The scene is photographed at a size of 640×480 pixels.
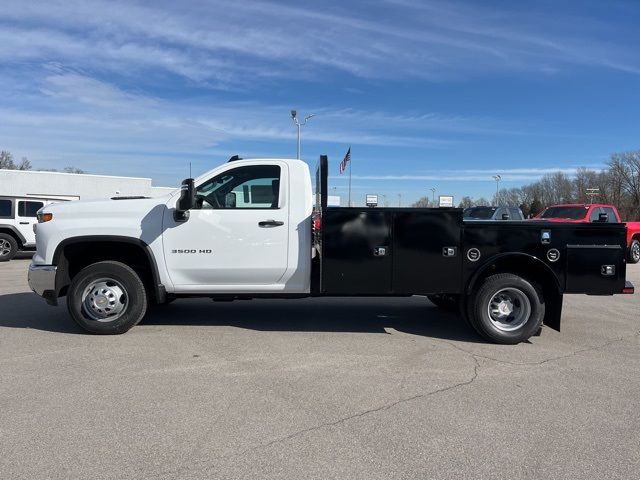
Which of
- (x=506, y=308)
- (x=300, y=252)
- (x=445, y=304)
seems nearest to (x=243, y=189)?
(x=300, y=252)

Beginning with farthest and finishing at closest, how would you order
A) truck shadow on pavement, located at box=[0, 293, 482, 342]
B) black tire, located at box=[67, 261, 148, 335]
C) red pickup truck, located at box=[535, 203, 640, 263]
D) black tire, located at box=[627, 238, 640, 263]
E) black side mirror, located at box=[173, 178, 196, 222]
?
black tire, located at box=[627, 238, 640, 263] < red pickup truck, located at box=[535, 203, 640, 263] < truck shadow on pavement, located at box=[0, 293, 482, 342] < black tire, located at box=[67, 261, 148, 335] < black side mirror, located at box=[173, 178, 196, 222]

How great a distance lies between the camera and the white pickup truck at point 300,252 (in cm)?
593

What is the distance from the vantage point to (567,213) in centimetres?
1580

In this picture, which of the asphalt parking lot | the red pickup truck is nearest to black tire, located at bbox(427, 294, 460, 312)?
the asphalt parking lot

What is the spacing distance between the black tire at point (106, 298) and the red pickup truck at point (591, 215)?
12586 millimetres

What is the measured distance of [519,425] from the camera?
3.75 metres

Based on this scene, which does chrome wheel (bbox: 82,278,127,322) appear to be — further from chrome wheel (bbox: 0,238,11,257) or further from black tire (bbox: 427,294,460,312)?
chrome wheel (bbox: 0,238,11,257)

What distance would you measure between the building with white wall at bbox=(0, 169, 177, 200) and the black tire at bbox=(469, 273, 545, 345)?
27008 mm

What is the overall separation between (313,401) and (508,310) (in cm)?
308

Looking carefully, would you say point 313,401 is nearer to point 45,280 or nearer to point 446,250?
point 446,250

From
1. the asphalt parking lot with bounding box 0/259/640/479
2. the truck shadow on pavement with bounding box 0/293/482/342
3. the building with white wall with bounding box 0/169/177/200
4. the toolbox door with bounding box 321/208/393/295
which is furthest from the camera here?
the building with white wall with bounding box 0/169/177/200

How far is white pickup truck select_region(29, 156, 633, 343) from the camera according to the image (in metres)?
5.93

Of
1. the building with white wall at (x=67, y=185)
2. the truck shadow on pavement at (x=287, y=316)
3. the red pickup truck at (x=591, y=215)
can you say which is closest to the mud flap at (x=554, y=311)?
the truck shadow on pavement at (x=287, y=316)

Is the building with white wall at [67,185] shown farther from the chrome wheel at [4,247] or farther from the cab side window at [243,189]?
the cab side window at [243,189]
